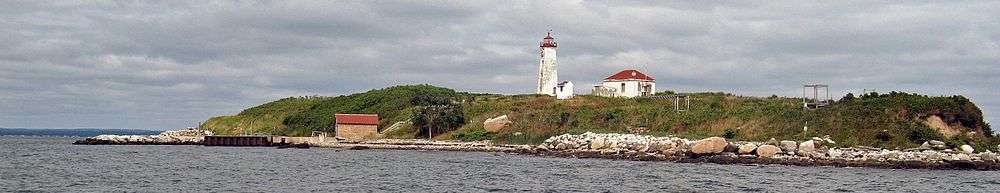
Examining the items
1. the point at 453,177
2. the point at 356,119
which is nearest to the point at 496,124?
the point at 356,119

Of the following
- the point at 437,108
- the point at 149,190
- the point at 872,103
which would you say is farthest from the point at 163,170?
the point at 872,103

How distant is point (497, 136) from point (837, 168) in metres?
29.2

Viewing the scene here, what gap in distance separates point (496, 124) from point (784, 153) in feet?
89.7

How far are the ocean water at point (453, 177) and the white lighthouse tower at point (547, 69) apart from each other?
32591 mm

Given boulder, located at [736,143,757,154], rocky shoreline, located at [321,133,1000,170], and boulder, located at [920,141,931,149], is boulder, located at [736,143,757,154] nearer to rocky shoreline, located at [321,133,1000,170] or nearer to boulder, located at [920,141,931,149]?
rocky shoreline, located at [321,133,1000,170]

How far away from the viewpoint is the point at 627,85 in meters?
82.4

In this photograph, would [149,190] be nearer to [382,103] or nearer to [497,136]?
[497,136]

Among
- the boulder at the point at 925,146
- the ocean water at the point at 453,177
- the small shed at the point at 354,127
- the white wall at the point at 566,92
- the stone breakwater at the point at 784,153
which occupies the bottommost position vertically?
the ocean water at the point at 453,177

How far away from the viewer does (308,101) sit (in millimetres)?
103250

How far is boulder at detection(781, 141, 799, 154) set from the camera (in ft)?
159

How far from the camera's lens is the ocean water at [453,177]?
33125mm

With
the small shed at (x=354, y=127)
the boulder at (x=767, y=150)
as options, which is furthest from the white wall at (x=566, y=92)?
the boulder at (x=767, y=150)

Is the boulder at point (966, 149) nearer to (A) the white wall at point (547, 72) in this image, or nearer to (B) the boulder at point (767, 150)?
(B) the boulder at point (767, 150)

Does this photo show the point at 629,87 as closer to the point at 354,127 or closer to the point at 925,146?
the point at 354,127
